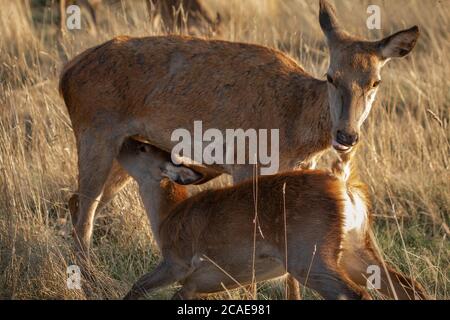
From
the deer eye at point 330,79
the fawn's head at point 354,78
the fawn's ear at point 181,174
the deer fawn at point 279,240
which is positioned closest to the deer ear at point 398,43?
the fawn's head at point 354,78

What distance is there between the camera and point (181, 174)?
700 cm

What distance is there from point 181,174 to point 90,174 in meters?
0.74

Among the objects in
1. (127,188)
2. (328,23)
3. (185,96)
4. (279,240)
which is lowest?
(127,188)

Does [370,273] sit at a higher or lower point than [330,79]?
lower

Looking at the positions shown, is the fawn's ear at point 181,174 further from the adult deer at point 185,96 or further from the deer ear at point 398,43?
the deer ear at point 398,43

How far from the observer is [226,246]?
6230 millimetres

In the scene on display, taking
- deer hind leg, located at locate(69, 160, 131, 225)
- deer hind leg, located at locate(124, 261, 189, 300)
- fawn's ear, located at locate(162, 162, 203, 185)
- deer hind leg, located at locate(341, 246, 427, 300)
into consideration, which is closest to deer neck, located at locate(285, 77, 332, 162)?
fawn's ear, located at locate(162, 162, 203, 185)

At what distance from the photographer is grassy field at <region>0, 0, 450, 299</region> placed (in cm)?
701

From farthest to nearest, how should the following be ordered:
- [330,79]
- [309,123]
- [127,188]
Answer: [127,188] < [309,123] < [330,79]

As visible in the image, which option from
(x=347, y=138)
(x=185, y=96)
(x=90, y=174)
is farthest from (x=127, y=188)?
(x=347, y=138)

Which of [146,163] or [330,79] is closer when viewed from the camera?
[330,79]

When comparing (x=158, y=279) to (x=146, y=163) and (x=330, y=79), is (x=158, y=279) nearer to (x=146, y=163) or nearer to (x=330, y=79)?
(x=146, y=163)

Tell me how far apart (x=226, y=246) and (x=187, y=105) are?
4.50ft
